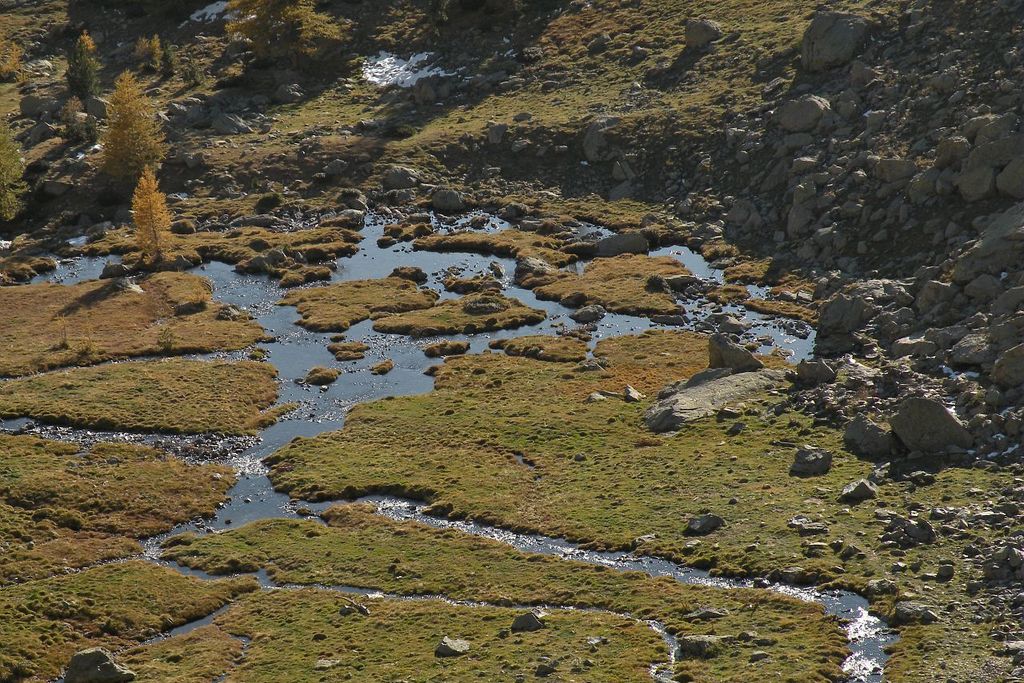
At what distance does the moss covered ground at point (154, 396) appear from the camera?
78875 millimetres

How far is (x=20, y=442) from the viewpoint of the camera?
246 ft

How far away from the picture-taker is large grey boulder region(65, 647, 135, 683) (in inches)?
2035

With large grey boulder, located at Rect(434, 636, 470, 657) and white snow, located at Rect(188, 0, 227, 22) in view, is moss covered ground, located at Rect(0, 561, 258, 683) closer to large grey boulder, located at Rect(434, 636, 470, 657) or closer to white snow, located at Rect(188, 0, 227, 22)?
large grey boulder, located at Rect(434, 636, 470, 657)

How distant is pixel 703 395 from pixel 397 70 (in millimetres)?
76576

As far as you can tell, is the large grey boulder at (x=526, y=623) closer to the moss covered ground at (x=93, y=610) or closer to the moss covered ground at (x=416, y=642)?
the moss covered ground at (x=416, y=642)

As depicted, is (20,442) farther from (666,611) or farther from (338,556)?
(666,611)

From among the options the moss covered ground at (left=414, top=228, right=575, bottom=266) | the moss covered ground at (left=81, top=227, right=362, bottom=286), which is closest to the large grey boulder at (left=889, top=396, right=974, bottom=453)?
the moss covered ground at (left=414, top=228, right=575, bottom=266)

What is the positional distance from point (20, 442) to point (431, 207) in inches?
2040

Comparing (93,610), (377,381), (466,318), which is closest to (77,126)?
(466,318)

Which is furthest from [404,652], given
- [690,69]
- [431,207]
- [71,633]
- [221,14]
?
[221,14]

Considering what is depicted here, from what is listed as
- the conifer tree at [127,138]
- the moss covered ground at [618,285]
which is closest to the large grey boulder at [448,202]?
the moss covered ground at [618,285]

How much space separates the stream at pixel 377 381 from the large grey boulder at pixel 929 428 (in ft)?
43.3

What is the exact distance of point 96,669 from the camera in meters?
51.8

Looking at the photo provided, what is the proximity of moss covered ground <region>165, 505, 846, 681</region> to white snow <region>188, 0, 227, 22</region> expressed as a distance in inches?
4162
